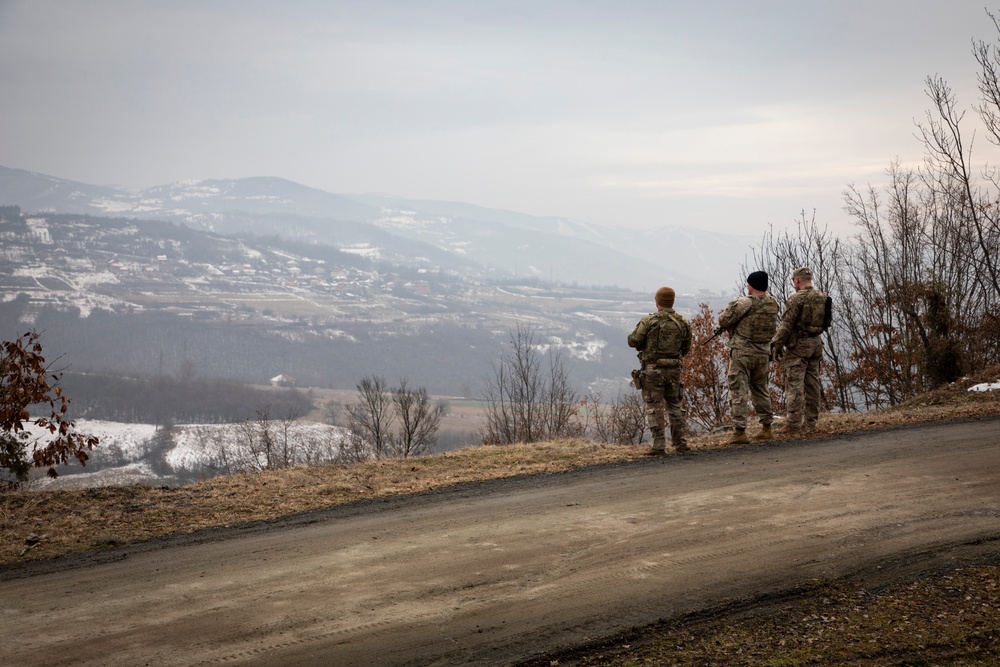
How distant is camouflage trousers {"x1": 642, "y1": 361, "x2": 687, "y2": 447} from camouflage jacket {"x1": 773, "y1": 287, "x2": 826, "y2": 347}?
1950mm

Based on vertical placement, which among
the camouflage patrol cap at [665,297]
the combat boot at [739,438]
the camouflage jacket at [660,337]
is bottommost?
the combat boot at [739,438]

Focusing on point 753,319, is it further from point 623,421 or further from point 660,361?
point 623,421

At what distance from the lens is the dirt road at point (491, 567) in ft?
19.2

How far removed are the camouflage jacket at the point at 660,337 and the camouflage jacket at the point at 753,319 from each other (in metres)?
0.93

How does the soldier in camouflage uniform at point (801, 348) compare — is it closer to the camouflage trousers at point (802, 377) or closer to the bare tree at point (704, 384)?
the camouflage trousers at point (802, 377)

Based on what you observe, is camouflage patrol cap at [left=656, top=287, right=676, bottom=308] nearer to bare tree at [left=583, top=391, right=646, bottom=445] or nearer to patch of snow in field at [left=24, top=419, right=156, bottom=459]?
bare tree at [left=583, top=391, right=646, bottom=445]

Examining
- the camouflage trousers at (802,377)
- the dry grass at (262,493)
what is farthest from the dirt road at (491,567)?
the camouflage trousers at (802,377)

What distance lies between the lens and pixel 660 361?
40.2 feet

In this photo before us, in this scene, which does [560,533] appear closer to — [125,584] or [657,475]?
[657,475]

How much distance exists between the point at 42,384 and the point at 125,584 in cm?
574

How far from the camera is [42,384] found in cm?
1175

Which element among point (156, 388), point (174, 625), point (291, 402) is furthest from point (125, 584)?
point (156, 388)

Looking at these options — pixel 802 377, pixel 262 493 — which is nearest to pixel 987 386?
pixel 802 377

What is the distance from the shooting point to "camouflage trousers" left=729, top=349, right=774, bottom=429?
12.8 m
